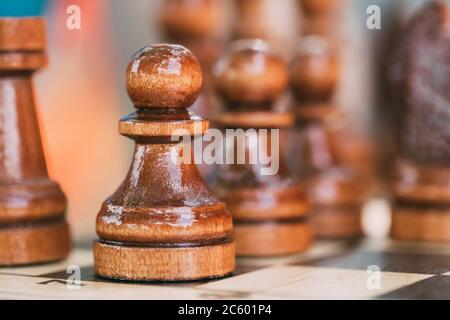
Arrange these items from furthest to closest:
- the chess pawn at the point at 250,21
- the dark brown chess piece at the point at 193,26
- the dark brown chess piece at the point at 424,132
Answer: the chess pawn at the point at 250,21
the dark brown chess piece at the point at 193,26
the dark brown chess piece at the point at 424,132

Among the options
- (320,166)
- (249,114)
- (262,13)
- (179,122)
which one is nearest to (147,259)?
(179,122)

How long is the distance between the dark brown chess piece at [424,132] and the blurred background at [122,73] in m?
0.32

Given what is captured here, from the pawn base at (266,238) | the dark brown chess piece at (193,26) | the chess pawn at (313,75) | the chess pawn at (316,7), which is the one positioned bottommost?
the pawn base at (266,238)

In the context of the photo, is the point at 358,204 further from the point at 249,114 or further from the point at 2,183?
the point at 2,183

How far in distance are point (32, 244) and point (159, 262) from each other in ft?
0.71

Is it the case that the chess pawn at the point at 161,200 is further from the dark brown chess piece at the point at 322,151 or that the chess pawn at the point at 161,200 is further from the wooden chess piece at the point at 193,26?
the wooden chess piece at the point at 193,26

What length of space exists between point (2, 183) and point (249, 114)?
323 millimetres

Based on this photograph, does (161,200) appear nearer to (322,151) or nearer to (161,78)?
(161,78)

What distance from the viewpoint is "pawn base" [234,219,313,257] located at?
1.27 meters

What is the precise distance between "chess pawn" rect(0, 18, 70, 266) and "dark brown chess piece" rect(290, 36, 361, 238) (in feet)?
1.43

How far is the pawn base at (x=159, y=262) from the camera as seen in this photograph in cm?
100

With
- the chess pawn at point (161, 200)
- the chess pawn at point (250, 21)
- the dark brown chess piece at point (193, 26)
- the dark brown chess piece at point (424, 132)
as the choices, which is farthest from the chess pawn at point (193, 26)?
the chess pawn at point (161, 200)
